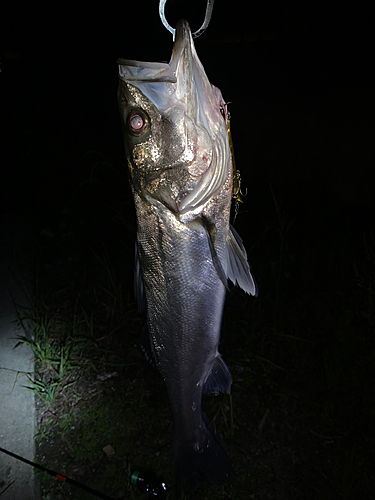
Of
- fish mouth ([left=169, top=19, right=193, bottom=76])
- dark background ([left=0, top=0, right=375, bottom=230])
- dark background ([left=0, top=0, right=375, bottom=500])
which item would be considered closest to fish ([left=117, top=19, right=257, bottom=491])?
fish mouth ([left=169, top=19, right=193, bottom=76])

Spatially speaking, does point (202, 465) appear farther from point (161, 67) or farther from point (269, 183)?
point (269, 183)

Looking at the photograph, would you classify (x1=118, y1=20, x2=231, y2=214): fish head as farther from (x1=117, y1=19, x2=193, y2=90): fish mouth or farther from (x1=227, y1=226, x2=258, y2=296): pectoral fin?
(x1=227, y1=226, x2=258, y2=296): pectoral fin

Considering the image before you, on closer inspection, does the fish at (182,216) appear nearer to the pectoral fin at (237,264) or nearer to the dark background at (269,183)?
the pectoral fin at (237,264)

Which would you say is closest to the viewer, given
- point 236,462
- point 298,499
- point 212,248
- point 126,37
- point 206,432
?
point 212,248

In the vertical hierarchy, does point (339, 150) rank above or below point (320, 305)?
above

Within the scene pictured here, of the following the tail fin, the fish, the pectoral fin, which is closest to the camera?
the fish

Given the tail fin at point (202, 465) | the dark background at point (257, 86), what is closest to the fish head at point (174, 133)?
the tail fin at point (202, 465)

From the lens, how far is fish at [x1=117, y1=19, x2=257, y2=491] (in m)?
1.08

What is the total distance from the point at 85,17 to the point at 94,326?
3898 millimetres

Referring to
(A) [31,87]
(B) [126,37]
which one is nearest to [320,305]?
(B) [126,37]

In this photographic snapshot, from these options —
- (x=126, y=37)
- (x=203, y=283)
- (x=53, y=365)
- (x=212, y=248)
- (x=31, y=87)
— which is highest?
(x=126, y=37)

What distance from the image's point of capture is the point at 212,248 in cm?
→ 124

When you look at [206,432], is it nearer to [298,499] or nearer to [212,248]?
[298,499]

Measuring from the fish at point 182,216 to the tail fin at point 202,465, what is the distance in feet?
0.50
